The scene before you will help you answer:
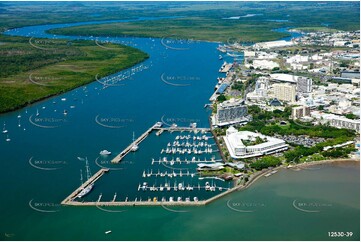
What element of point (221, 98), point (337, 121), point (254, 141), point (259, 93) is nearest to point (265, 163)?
point (254, 141)

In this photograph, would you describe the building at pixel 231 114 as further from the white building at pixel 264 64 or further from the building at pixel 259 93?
the white building at pixel 264 64

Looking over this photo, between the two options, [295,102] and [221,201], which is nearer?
[221,201]

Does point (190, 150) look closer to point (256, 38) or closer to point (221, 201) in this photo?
point (221, 201)

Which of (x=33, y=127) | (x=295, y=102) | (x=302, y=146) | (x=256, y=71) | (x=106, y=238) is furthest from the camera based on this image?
(x=256, y=71)

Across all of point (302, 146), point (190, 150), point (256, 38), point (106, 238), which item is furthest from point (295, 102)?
point (256, 38)

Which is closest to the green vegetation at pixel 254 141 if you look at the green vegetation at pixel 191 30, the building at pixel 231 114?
the building at pixel 231 114
